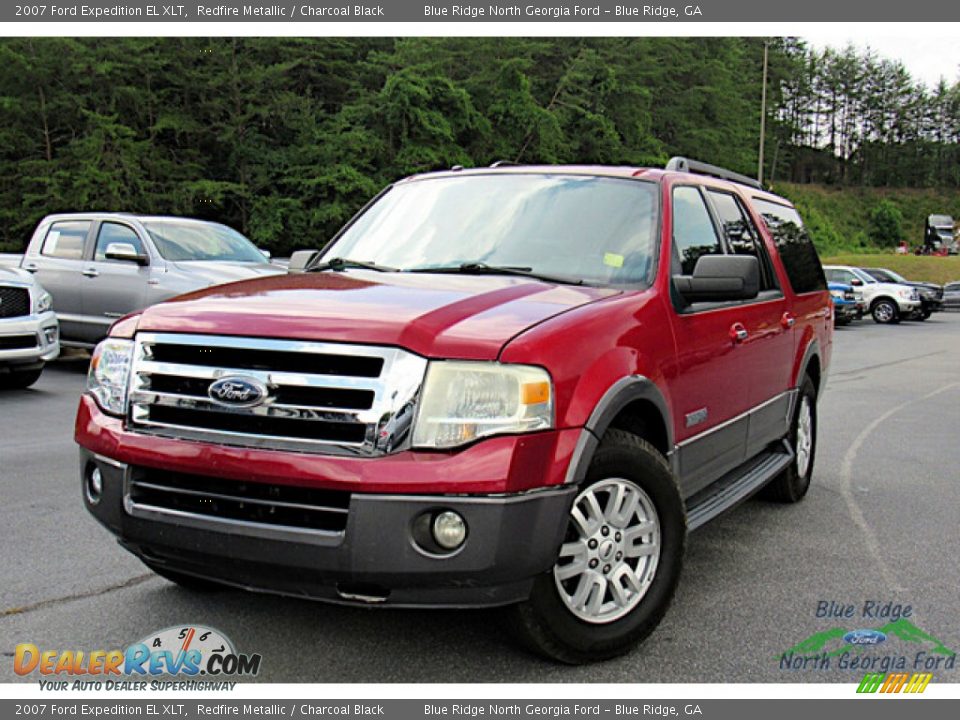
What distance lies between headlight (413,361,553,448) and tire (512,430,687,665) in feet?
1.25

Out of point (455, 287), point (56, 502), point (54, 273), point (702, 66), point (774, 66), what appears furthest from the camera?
point (774, 66)

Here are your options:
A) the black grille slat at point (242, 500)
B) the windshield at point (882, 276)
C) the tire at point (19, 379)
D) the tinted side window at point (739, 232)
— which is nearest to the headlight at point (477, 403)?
the black grille slat at point (242, 500)

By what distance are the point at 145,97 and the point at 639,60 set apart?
29.6m

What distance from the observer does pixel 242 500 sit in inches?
126

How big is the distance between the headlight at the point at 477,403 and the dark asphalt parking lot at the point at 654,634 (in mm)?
741

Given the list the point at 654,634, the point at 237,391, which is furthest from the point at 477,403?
the point at 654,634

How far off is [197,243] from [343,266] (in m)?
8.32

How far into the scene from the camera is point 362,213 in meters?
5.26

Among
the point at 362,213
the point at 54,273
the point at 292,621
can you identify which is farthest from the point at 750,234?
the point at 54,273

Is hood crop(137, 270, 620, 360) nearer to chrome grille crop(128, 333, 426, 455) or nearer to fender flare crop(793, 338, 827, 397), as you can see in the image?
chrome grille crop(128, 333, 426, 455)

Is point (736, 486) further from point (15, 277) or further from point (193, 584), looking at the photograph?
point (15, 277)

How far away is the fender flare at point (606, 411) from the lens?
3.23m

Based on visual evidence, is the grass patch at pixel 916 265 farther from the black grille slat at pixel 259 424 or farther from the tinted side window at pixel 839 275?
the black grille slat at pixel 259 424
